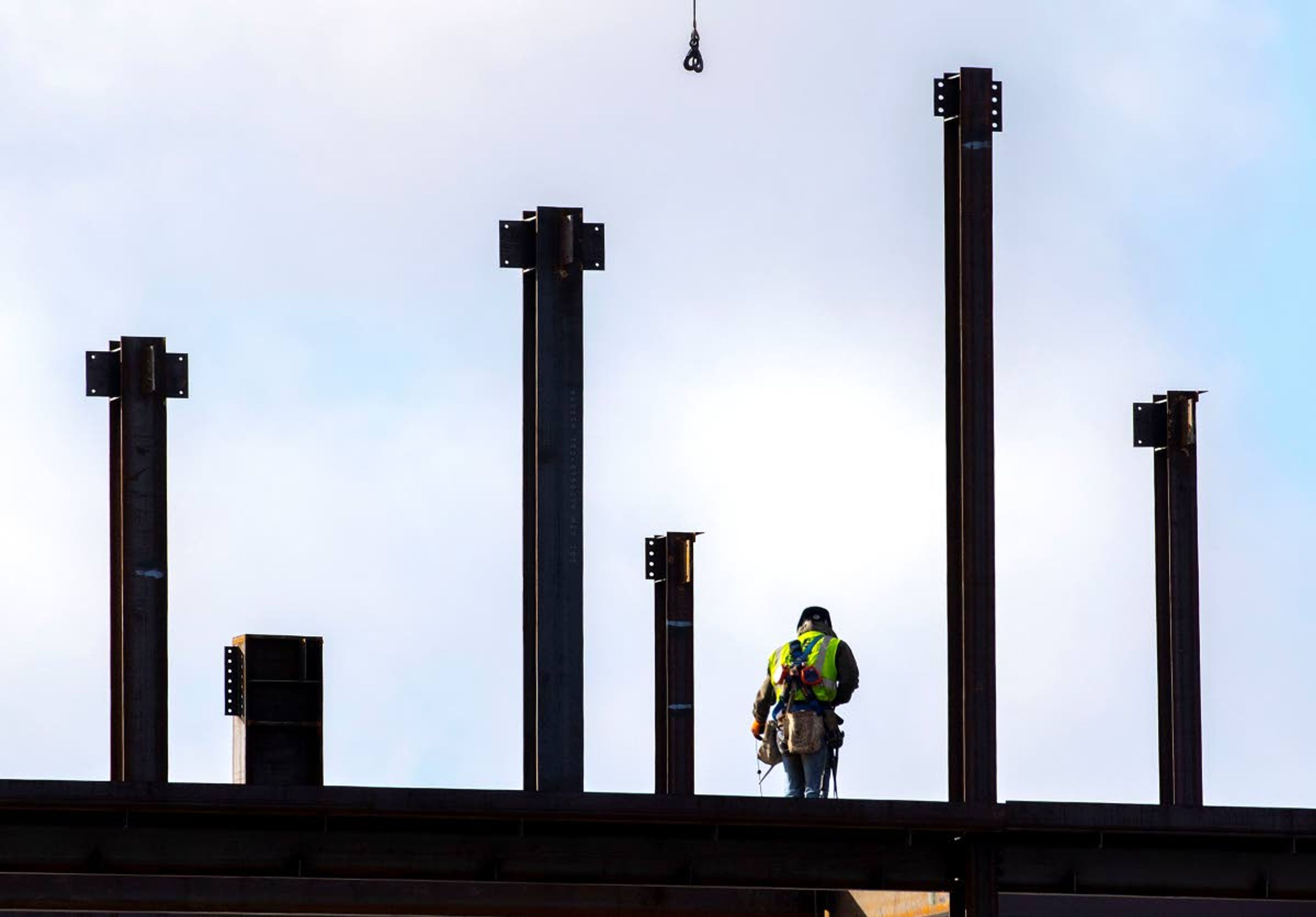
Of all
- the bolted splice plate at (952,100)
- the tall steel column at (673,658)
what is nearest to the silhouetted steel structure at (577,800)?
the bolted splice plate at (952,100)

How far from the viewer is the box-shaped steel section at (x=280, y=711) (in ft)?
68.2

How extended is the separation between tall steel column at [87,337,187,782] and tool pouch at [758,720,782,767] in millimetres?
4435

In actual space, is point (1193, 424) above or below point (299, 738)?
above

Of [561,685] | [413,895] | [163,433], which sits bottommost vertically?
[413,895]

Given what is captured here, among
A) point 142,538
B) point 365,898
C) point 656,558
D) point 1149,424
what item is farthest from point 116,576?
point 656,558

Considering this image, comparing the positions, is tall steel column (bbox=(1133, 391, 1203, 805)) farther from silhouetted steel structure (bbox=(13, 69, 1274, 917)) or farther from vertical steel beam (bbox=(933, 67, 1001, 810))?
vertical steel beam (bbox=(933, 67, 1001, 810))

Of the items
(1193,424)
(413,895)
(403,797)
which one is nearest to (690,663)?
(413,895)

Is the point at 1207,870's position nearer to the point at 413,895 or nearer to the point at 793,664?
the point at 793,664

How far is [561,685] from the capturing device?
20.8 metres

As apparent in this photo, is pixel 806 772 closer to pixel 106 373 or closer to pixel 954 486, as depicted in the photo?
pixel 954 486

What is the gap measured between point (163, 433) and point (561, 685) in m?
3.56

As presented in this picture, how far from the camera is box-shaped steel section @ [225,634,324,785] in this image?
68.2 ft

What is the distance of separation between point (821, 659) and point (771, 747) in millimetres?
1023

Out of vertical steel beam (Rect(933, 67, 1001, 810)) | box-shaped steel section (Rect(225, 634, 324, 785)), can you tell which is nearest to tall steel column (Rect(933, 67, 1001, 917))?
vertical steel beam (Rect(933, 67, 1001, 810))
